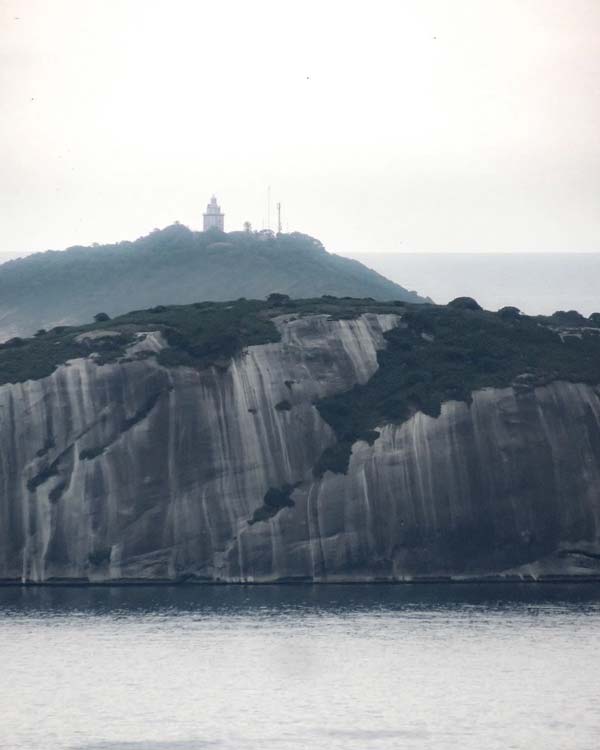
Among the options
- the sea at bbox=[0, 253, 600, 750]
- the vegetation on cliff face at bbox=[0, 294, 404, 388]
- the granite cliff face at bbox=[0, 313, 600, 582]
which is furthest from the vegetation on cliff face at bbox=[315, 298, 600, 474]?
the sea at bbox=[0, 253, 600, 750]

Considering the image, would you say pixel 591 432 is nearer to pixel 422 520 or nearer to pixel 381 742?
pixel 422 520

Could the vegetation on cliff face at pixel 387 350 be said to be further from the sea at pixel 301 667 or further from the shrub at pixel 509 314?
the sea at pixel 301 667

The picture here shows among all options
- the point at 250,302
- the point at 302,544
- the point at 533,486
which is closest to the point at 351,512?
the point at 302,544

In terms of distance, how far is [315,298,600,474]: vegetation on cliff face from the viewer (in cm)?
14125

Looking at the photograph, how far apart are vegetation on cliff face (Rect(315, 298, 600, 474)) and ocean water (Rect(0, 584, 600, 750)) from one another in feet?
Result: 47.0

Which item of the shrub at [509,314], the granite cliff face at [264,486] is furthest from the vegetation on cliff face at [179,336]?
the shrub at [509,314]

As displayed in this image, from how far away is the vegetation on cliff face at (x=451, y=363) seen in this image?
A: 141250 mm

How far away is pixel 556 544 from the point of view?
5315 inches

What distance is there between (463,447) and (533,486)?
5.10m

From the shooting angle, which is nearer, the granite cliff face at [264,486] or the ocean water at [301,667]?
the ocean water at [301,667]

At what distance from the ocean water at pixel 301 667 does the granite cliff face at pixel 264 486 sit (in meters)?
2.71

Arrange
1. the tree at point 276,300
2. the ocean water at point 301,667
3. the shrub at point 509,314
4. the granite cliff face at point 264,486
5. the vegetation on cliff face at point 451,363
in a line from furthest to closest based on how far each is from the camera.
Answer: the shrub at point 509,314, the tree at point 276,300, the vegetation on cliff face at point 451,363, the granite cliff face at point 264,486, the ocean water at point 301,667

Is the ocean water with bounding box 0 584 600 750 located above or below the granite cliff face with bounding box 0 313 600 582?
below

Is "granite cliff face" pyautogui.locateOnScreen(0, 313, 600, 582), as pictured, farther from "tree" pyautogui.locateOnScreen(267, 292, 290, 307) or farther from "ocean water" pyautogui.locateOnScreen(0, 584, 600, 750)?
"tree" pyautogui.locateOnScreen(267, 292, 290, 307)
